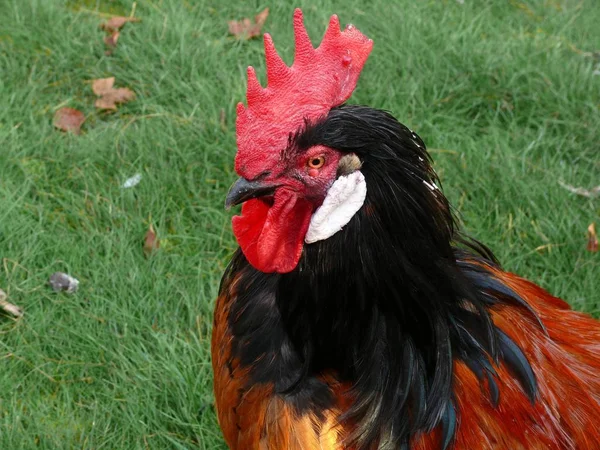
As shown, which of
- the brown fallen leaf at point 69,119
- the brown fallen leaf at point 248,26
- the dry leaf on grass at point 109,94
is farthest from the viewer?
the brown fallen leaf at point 248,26

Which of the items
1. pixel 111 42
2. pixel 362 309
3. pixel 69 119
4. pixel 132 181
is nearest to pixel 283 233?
pixel 362 309

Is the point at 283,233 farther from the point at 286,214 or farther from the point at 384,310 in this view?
the point at 384,310

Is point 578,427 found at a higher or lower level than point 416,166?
lower

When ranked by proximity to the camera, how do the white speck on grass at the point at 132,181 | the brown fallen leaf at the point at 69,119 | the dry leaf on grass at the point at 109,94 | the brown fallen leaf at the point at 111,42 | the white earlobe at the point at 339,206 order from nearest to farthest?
the white earlobe at the point at 339,206
the white speck on grass at the point at 132,181
the brown fallen leaf at the point at 69,119
the dry leaf on grass at the point at 109,94
the brown fallen leaf at the point at 111,42

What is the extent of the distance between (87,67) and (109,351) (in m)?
1.77

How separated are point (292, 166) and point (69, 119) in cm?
257

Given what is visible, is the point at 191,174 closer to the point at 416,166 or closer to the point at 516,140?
the point at 516,140

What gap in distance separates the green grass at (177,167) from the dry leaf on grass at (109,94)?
6 centimetres

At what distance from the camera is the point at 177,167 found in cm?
389

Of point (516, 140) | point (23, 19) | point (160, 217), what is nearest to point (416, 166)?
point (160, 217)

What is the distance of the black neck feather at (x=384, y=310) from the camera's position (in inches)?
73.4

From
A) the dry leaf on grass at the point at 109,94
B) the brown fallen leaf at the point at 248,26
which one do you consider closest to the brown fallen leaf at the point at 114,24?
the dry leaf on grass at the point at 109,94

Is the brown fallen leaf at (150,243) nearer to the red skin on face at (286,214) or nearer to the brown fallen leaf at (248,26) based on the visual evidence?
the brown fallen leaf at (248,26)

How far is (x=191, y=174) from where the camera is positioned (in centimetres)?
386
